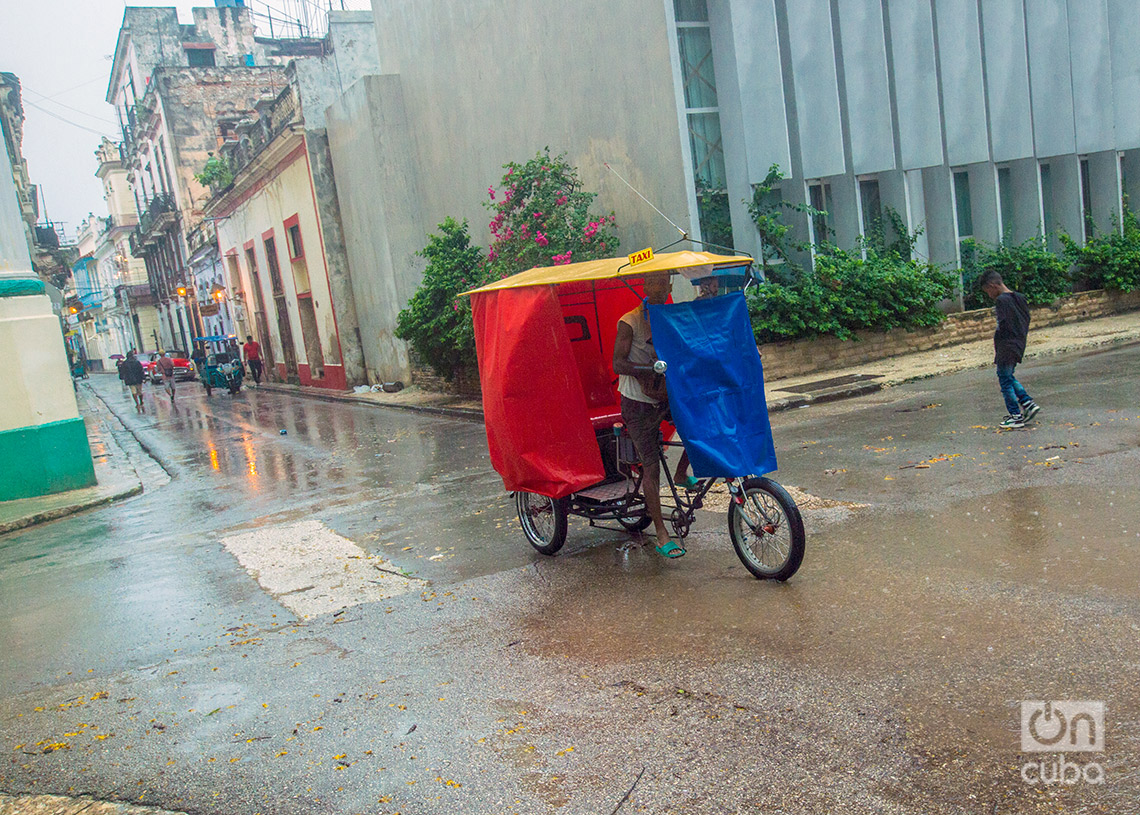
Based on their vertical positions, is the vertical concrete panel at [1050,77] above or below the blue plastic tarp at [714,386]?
above

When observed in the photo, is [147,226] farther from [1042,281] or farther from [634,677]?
[634,677]

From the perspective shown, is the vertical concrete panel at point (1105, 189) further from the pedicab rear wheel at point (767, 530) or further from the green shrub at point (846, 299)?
the pedicab rear wheel at point (767, 530)

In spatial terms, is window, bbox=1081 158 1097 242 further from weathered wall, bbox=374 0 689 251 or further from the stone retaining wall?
weathered wall, bbox=374 0 689 251

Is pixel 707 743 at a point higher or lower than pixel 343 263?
lower

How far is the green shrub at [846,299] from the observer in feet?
48.2

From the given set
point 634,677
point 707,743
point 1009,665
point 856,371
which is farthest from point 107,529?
point 856,371

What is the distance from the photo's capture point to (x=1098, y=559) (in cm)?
517

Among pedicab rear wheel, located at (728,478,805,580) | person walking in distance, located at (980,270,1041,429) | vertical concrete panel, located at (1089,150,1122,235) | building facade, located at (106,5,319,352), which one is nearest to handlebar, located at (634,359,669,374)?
pedicab rear wheel, located at (728,478,805,580)

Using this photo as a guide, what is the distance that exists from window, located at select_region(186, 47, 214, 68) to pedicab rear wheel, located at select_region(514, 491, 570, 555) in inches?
1851

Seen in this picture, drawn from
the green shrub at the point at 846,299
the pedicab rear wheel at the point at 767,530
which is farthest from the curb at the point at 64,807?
the green shrub at the point at 846,299

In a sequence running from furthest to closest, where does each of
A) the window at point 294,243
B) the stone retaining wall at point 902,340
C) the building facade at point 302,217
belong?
the window at point 294,243, the building facade at point 302,217, the stone retaining wall at point 902,340

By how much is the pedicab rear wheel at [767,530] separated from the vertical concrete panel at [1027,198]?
605 inches

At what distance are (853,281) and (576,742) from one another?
42.0 ft

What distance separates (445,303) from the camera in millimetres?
18844
